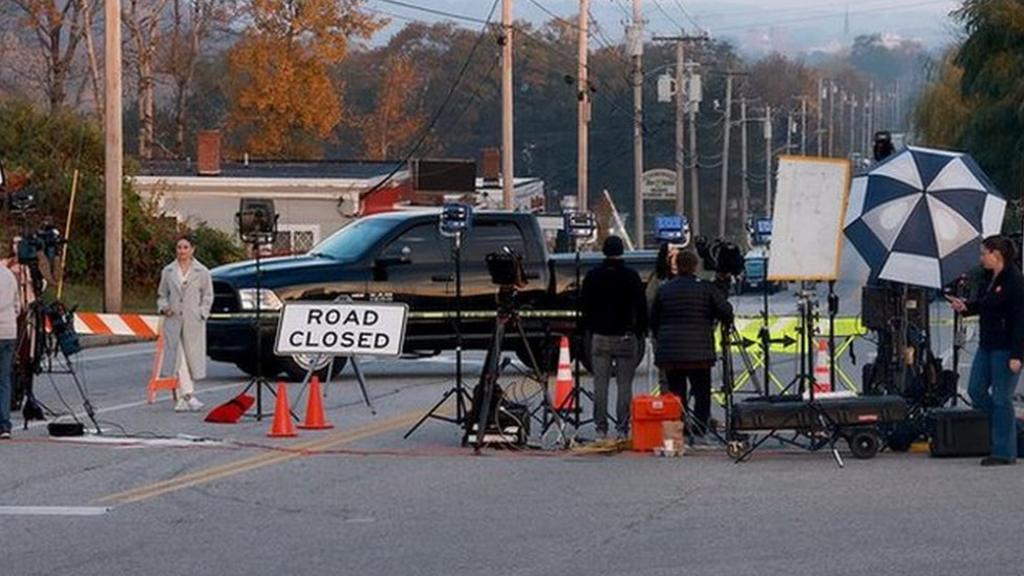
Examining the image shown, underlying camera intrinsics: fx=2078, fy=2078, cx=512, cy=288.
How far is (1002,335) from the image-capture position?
16.3 meters

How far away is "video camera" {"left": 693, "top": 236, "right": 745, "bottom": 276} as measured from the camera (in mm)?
18391

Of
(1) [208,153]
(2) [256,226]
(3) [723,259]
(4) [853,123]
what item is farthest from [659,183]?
(4) [853,123]

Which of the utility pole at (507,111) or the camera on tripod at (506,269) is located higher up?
the utility pole at (507,111)

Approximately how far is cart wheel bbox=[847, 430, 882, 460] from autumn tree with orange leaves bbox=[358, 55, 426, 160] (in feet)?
→ 217

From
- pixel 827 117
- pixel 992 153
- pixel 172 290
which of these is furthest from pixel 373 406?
pixel 827 117

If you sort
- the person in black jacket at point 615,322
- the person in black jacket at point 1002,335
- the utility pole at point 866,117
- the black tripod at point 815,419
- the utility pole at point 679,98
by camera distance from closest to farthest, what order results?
the person in black jacket at point 1002,335 → the black tripod at point 815,419 → the person in black jacket at point 615,322 → the utility pole at point 679,98 → the utility pole at point 866,117

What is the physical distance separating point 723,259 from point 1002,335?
9.82ft

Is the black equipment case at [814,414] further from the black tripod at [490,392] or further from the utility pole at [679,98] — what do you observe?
the utility pole at [679,98]

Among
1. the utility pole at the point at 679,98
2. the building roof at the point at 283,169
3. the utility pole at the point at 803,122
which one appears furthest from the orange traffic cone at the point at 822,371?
the utility pole at the point at 803,122

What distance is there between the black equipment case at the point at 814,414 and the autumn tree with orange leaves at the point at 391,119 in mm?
66095

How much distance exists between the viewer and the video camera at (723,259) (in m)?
18.4

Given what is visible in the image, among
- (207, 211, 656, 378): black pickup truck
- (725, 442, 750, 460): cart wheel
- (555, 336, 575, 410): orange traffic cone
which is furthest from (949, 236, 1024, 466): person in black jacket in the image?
(207, 211, 656, 378): black pickup truck

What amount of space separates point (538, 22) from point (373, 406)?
276 ft

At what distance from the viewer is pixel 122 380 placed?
2642cm
